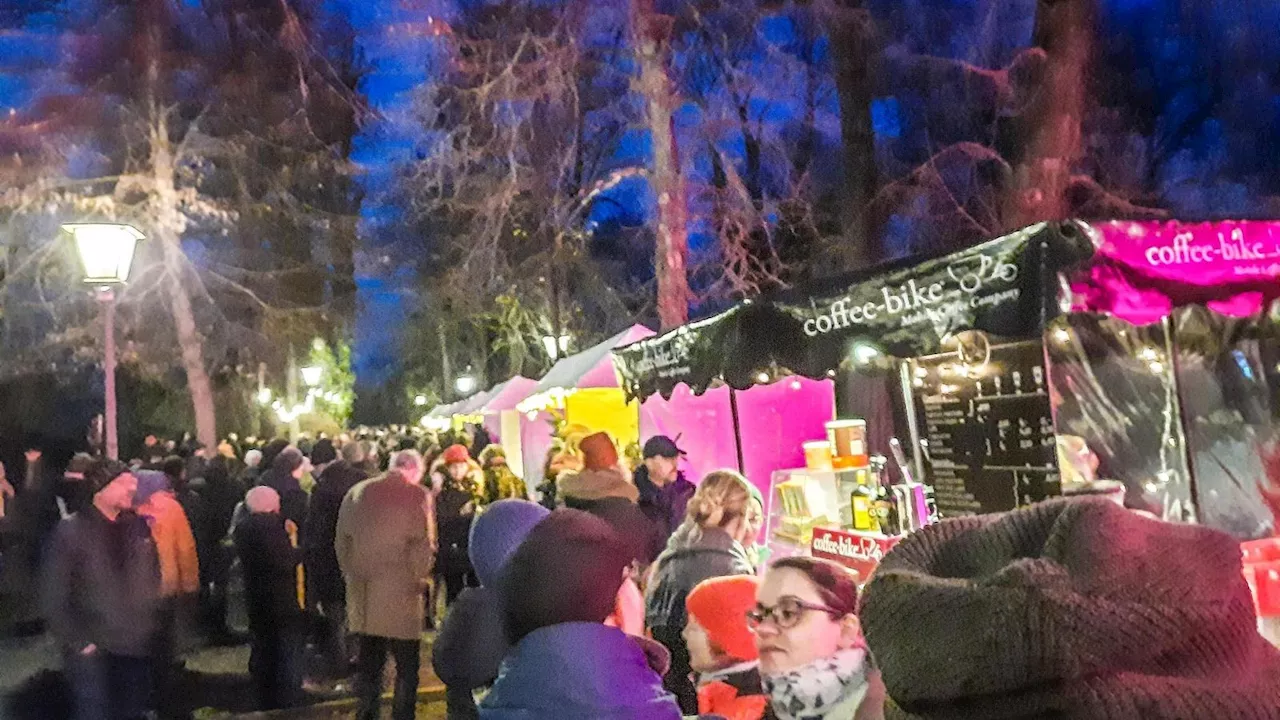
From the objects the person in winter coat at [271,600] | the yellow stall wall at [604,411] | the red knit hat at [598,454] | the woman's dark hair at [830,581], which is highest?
the yellow stall wall at [604,411]

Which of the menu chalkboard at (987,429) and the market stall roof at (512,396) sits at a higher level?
the market stall roof at (512,396)

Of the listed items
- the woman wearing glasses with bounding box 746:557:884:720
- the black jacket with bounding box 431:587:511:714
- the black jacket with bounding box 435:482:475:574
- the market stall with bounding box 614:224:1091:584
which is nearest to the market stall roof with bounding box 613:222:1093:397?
the market stall with bounding box 614:224:1091:584

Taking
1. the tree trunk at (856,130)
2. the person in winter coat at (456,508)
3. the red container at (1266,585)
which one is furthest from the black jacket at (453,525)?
the red container at (1266,585)

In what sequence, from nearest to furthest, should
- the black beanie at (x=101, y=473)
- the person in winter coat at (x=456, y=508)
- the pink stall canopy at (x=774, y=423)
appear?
the black beanie at (x=101, y=473)
the pink stall canopy at (x=774, y=423)
the person in winter coat at (x=456, y=508)

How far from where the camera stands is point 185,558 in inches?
280

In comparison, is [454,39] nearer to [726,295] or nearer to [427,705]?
[726,295]

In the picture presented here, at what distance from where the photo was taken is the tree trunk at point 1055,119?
8570 mm

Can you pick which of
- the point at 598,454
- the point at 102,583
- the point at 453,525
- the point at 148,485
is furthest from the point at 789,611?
the point at 453,525

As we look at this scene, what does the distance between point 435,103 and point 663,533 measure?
8.45 m

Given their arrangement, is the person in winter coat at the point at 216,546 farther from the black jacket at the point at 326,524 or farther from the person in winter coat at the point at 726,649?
the person in winter coat at the point at 726,649

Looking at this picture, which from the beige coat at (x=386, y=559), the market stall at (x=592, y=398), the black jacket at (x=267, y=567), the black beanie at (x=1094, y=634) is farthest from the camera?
the market stall at (x=592, y=398)

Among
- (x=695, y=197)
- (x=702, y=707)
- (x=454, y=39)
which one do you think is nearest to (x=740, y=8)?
(x=695, y=197)

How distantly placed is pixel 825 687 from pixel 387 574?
4.09m

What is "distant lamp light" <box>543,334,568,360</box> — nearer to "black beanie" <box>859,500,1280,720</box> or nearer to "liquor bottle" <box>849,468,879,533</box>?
"liquor bottle" <box>849,468,879,533</box>
